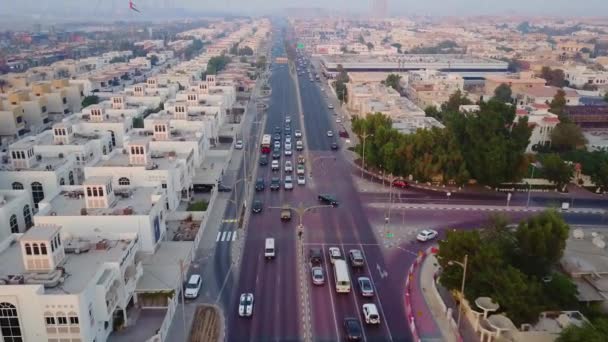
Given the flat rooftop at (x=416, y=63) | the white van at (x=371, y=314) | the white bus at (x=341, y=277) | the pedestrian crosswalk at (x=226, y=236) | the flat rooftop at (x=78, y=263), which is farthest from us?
the flat rooftop at (x=416, y=63)

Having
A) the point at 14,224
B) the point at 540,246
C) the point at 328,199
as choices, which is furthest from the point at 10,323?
the point at 540,246

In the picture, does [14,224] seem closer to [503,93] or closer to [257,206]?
[257,206]

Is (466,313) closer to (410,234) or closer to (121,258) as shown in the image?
(410,234)

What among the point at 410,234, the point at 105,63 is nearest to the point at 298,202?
the point at 410,234

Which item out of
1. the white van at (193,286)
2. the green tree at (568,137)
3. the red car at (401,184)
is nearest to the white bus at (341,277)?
the white van at (193,286)

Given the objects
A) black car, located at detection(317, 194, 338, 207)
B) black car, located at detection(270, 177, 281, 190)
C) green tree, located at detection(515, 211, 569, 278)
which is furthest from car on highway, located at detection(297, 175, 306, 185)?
green tree, located at detection(515, 211, 569, 278)

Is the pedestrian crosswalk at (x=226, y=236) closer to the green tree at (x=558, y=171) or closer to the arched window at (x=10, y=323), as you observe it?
the arched window at (x=10, y=323)
